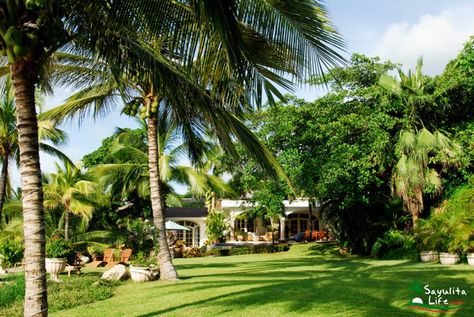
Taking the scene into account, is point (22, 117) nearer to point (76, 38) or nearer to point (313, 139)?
point (76, 38)

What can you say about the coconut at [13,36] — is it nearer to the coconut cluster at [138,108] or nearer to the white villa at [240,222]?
the coconut cluster at [138,108]

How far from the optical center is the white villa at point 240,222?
38.2 metres

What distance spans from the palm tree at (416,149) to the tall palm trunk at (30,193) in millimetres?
15899

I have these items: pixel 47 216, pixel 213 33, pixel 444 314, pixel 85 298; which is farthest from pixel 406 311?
pixel 47 216

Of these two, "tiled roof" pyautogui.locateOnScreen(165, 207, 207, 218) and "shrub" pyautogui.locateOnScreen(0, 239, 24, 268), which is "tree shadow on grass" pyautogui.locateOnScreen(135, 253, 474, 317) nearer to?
"shrub" pyautogui.locateOnScreen(0, 239, 24, 268)

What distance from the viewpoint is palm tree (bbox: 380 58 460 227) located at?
18.9m

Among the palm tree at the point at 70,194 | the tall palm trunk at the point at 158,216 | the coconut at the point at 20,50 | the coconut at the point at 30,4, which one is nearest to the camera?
the coconut at the point at 30,4

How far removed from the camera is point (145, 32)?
6.22m

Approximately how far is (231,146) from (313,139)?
13.4m

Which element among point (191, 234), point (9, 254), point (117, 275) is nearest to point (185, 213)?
point (191, 234)

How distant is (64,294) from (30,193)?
5645mm

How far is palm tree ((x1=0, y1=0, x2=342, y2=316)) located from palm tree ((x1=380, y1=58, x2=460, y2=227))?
13994 mm

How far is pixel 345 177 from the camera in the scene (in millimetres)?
19391

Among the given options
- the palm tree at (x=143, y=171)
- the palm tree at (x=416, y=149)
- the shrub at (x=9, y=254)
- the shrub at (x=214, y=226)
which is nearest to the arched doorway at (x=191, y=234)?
the shrub at (x=214, y=226)
